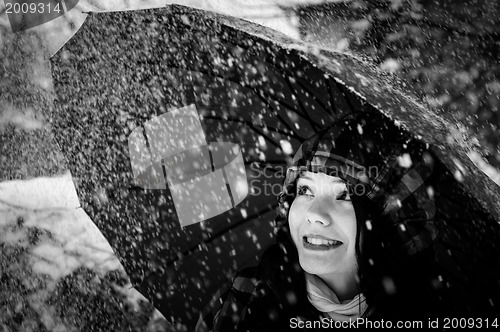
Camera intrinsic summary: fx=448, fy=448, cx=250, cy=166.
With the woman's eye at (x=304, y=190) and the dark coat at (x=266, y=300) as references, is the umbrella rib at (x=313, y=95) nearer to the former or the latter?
the woman's eye at (x=304, y=190)

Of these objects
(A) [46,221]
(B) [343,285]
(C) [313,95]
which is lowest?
(A) [46,221]

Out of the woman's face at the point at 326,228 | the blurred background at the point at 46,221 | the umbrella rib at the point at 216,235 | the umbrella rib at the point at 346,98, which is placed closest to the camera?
the woman's face at the point at 326,228

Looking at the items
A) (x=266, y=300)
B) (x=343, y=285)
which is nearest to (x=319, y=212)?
(x=343, y=285)

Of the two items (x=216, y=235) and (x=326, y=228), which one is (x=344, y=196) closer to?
(x=326, y=228)

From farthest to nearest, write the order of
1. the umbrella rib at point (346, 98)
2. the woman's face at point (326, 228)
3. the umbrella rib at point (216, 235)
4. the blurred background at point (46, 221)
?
the blurred background at point (46, 221) < the umbrella rib at point (216, 235) < the umbrella rib at point (346, 98) < the woman's face at point (326, 228)

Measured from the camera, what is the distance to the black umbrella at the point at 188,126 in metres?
1.60

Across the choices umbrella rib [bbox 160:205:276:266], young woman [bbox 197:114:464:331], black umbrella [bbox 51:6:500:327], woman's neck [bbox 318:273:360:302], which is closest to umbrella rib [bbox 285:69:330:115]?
black umbrella [bbox 51:6:500:327]

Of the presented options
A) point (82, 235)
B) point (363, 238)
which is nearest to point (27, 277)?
point (82, 235)

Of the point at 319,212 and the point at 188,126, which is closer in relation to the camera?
the point at 319,212

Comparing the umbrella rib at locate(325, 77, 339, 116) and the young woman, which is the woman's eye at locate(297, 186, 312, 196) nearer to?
the young woman

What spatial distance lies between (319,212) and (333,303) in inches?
12.8

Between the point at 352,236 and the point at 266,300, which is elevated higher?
the point at 352,236

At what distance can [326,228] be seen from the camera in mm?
1361

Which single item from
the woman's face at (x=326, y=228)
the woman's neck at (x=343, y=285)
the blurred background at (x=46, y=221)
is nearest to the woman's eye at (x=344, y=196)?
the woman's face at (x=326, y=228)
